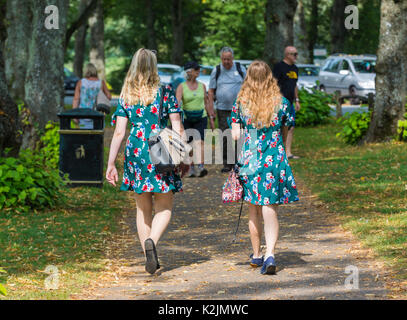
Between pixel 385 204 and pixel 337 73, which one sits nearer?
pixel 385 204

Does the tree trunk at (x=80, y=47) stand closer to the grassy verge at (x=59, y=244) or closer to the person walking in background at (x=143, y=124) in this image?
the grassy verge at (x=59, y=244)

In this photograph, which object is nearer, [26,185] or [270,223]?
[270,223]

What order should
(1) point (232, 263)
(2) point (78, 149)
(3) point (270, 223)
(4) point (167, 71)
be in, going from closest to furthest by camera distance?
(3) point (270, 223), (1) point (232, 263), (2) point (78, 149), (4) point (167, 71)

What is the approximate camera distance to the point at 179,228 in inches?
365

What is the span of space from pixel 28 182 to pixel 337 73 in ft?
78.8

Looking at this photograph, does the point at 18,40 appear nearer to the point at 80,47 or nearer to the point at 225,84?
the point at 80,47

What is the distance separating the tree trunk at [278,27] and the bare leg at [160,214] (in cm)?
1465

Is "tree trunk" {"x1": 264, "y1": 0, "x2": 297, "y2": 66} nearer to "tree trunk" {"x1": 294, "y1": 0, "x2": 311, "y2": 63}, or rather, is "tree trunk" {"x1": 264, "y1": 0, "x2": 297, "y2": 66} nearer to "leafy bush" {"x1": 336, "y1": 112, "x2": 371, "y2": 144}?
"leafy bush" {"x1": 336, "y1": 112, "x2": 371, "y2": 144}

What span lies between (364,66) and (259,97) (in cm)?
2549

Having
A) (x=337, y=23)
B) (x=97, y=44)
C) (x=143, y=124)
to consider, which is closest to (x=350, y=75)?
(x=337, y=23)

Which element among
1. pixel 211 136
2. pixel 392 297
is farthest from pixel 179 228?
pixel 211 136

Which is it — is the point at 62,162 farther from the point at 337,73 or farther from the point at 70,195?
the point at 337,73

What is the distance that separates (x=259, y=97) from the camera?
→ 693cm

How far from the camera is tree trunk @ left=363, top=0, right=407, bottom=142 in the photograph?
15.9m
